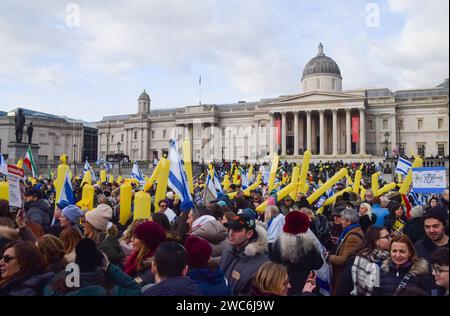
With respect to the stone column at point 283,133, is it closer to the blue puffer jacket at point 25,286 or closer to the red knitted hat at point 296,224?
the red knitted hat at point 296,224

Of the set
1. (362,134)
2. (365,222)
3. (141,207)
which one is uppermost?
(362,134)

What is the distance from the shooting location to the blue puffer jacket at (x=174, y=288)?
10.5 feet

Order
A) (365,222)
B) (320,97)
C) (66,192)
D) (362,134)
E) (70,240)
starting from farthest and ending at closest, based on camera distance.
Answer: (320,97) → (362,134) → (66,192) → (365,222) → (70,240)

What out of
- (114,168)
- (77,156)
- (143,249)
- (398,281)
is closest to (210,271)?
(143,249)

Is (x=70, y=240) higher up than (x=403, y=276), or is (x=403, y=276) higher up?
(x=70, y=240)

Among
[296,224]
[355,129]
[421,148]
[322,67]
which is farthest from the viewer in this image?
[322,67]

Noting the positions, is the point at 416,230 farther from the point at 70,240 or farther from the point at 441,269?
the point at 70,240

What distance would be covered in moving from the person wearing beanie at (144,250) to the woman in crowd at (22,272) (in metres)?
0.89

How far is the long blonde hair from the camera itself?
11.3ft

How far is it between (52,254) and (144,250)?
0.92m

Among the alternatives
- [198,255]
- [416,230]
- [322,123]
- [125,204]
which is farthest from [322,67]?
[198,255]

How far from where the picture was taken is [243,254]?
4473 millimetres

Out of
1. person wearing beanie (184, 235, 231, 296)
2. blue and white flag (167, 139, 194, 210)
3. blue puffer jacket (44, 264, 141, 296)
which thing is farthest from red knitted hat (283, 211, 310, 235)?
blue and white flag (167, 139, 194, 210)

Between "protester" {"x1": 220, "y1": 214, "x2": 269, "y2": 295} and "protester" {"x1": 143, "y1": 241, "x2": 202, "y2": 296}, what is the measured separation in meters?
0.95
